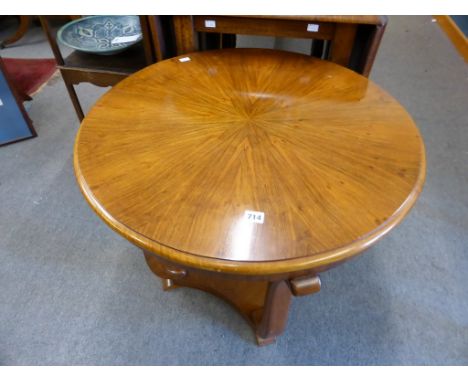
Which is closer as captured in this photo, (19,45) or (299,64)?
(299,64)

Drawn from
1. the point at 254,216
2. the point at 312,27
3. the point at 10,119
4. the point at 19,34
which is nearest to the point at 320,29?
the point at 312,27

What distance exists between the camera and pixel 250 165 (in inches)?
26.4

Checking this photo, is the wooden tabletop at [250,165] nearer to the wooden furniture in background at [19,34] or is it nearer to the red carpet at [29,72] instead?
the red carpet at [29,72]

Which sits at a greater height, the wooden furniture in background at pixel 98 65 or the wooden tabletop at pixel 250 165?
the wooden tabletop at pixel 250 165

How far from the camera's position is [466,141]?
166 cm

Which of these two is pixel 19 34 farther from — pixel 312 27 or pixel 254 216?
pixel 254 216

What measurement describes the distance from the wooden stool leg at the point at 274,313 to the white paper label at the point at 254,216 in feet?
0.62

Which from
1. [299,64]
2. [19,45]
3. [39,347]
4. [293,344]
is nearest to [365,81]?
[299,64]

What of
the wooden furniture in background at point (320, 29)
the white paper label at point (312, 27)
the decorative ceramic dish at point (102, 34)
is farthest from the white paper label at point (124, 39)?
the white paper label at point (312, 27)

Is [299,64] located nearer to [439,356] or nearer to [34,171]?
[439,356]

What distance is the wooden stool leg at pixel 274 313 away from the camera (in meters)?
0.75

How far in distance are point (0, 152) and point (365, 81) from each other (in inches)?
66.7

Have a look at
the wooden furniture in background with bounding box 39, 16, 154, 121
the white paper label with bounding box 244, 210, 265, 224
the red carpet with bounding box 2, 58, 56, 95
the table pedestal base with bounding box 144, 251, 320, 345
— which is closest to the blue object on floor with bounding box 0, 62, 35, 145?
the wooden furniture in background with bounding box 39, 16, 154, 121

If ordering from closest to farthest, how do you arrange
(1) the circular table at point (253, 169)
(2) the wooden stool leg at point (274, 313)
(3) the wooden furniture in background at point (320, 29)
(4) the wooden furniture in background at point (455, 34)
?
1. (1) the circular table at point (253, 169)
2. (2) the wooden stool leg at point (274, 313)
3. (3) the wooden furniture in background at point (320, 29)
4. (4) the wooden furniture in background at point (455, 34)
